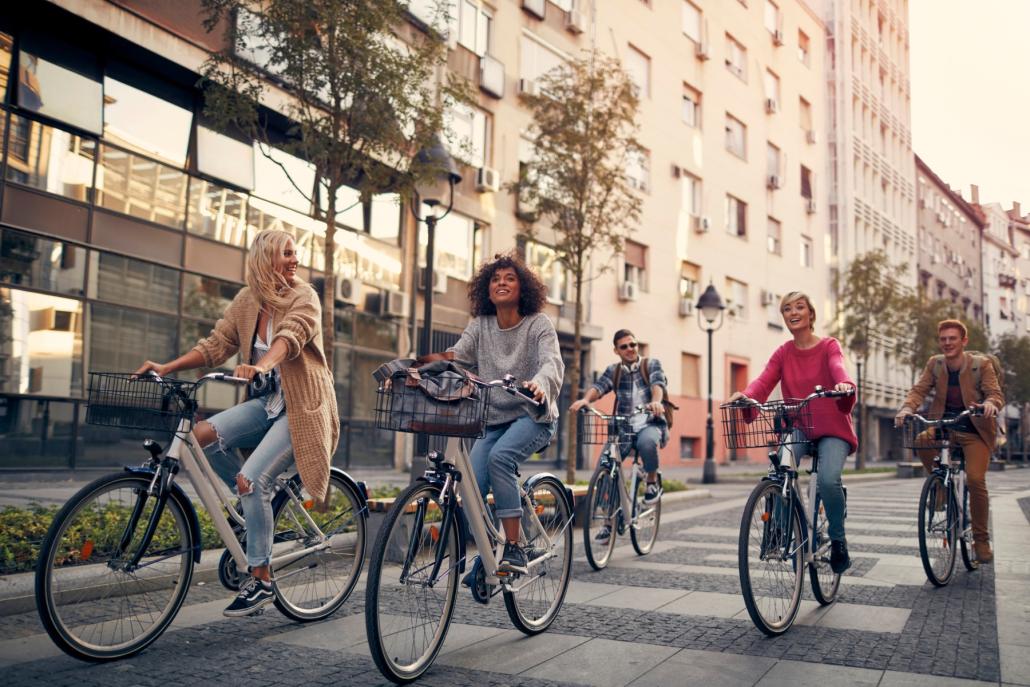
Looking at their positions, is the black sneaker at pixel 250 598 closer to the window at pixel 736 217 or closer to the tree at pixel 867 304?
the tree at pixel 867 304

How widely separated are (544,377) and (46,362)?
1066 cm

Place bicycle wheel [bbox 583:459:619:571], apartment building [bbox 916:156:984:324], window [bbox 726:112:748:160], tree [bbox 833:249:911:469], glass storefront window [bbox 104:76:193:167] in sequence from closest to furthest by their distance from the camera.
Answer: bicycle wheel [bbox 583:459:619:571] → glass storefront window [bbox 104:76:193:167] → tree [bbox 833:249:911:469] → window [bbox 726:112:748:160] → apartment building [bbox 916:156:984:324]

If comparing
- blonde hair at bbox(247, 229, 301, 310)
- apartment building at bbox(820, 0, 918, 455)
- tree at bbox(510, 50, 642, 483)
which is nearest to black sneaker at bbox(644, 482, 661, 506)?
blonde hair at bbox(247, 229, 301, 310)

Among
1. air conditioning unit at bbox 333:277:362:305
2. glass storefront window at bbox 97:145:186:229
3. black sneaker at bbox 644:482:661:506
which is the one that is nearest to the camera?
black sneaker at bbox 644:482:661:506

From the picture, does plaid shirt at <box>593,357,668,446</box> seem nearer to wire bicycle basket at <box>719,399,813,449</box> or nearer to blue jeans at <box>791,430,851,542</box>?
blue jeans at <box>791,430,851,542</box>

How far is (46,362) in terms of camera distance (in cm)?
1288

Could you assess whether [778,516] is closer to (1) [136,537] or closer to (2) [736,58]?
(1) [136,537]

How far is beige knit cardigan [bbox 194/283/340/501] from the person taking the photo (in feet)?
15.1

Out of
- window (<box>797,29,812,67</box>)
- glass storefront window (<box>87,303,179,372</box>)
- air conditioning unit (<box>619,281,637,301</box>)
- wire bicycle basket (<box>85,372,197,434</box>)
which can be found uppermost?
window (<box>797,29,812,67</box>)

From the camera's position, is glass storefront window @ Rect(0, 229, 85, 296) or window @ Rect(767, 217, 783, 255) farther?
window @ Rect(767, 217, 783, 255)

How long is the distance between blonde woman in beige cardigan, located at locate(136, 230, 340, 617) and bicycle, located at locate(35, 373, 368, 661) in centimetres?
13

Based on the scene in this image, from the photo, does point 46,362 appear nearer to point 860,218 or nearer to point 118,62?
point 118,62

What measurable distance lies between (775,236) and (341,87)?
29.8 meters

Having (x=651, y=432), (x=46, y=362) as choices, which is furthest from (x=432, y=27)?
(x=46, y=362)
